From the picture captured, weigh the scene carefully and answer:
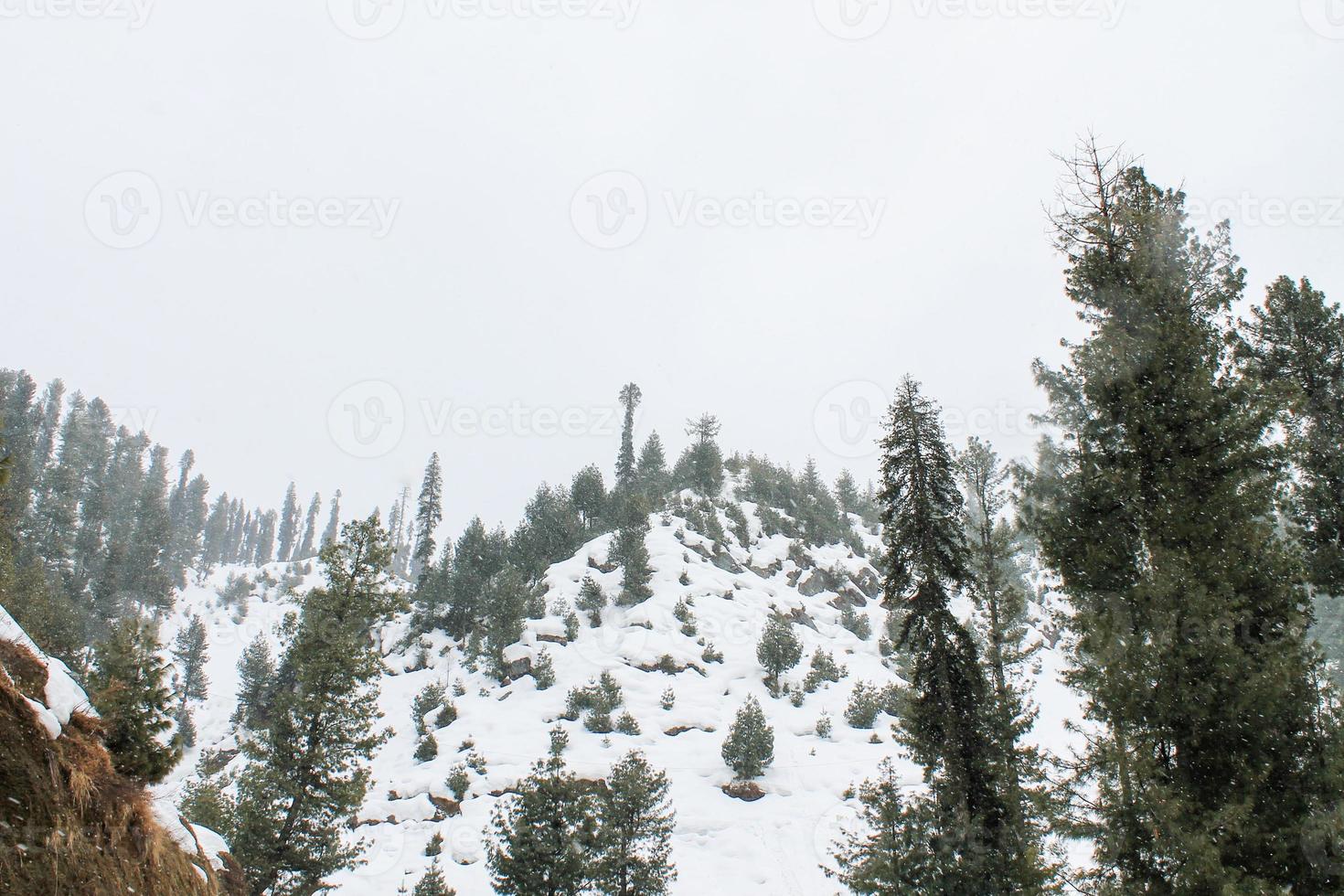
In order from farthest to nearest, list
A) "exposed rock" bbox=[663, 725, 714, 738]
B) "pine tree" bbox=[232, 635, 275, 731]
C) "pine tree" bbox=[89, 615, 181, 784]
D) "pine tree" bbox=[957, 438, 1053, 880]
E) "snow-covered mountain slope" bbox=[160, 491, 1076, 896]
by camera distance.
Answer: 1. "pine tree" bbox=[232, 635, 275, 731]
2. "exposed rock" bbox=[663, 725, 714, 738]
3. "snow-covered mountain slope" bbox=[160, 491, 1076, 896]
4. "pine tree" bbox=[957, 438, 1053, 880]
5. "pine tree" bbox=[89, 615, 181, 784]

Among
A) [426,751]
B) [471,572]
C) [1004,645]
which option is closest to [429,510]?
[471,572]

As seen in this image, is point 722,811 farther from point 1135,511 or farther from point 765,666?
point 1135,511

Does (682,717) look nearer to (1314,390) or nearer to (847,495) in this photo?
(1314,390)

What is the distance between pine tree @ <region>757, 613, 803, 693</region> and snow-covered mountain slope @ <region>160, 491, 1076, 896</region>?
1.07 m

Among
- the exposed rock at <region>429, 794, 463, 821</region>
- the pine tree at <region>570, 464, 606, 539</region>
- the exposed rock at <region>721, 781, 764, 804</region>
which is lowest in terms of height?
the exposed rock at <region>429, 794, 463, 821</region>

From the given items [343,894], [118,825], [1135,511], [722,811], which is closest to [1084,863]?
[722,811]

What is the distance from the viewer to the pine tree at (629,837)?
60.8 ft

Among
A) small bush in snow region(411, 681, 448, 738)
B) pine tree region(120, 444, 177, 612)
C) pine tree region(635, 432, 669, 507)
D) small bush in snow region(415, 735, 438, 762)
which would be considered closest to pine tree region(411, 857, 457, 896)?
small bush in snow region(415, 735, 438, 762)

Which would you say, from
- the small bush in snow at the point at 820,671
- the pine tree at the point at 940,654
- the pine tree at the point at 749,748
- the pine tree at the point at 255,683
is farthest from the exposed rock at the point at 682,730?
the pine tree at the point at 255,683

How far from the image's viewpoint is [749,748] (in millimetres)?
31125

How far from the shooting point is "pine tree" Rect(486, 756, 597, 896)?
59.1 feet

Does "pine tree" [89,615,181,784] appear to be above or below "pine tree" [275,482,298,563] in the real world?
below

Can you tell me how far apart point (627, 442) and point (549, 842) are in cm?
5908

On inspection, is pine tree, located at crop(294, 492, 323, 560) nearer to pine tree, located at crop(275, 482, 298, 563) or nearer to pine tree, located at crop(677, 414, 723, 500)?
pine tree, located at crop(275, 482, 298, 563)
